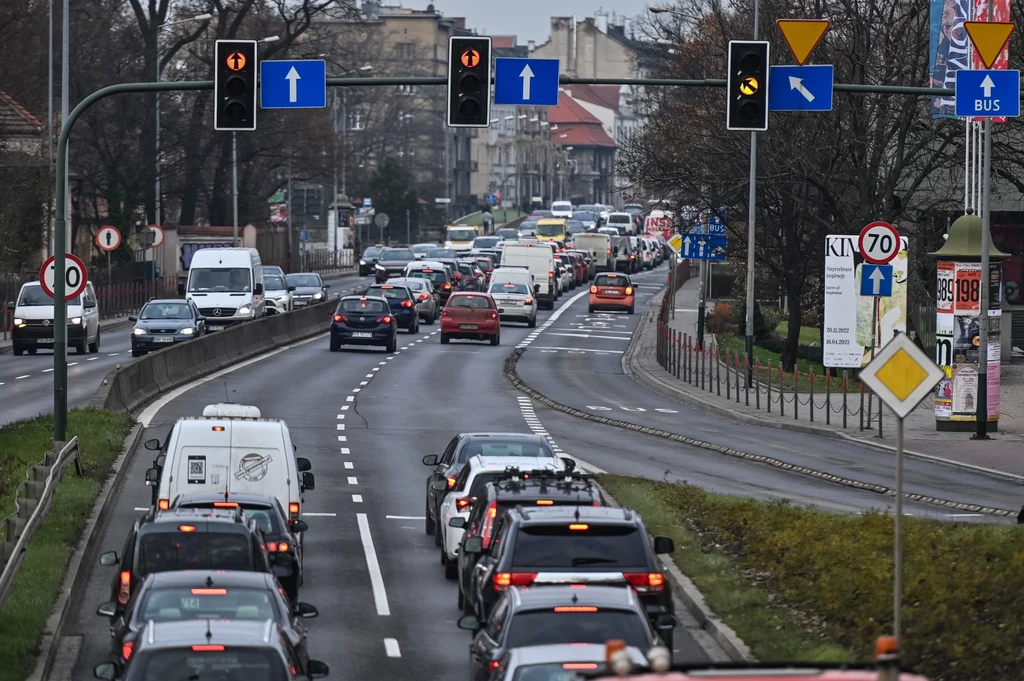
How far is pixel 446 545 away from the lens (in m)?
19.0

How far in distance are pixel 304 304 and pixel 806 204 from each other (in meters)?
24.1

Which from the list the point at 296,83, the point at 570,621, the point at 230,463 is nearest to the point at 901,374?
the point at 570,621

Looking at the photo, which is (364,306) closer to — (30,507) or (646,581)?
(30,507)

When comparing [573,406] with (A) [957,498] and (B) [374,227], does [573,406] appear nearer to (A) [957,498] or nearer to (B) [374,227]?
(A) [957,498]

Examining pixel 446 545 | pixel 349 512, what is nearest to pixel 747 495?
pixel 349 512

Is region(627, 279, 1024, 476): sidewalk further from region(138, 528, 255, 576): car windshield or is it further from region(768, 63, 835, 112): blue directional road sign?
region(138, 528, 255, 576): car windshield

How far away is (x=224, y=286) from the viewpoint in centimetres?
5344

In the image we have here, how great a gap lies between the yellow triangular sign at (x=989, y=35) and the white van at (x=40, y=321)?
25.9m

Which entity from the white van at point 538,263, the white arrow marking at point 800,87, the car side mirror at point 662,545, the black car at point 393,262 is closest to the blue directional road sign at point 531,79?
the white arrow marking at point 800,87

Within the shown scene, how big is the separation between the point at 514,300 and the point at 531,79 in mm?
39504

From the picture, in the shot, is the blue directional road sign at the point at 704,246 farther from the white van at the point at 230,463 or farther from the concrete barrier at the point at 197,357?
the white van at the point at 230,463

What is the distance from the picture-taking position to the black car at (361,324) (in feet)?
169

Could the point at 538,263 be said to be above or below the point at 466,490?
above

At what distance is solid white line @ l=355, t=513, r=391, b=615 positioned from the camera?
17.7 m
